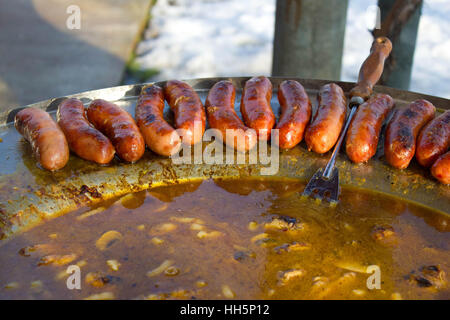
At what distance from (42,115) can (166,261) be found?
1.45m

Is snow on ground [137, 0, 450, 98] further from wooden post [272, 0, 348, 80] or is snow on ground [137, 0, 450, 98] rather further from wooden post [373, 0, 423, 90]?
wooden post [373, 0, 423, 90]

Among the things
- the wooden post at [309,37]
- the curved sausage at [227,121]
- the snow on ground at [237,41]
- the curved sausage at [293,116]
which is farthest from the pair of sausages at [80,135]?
the snow on ground at [237,41]

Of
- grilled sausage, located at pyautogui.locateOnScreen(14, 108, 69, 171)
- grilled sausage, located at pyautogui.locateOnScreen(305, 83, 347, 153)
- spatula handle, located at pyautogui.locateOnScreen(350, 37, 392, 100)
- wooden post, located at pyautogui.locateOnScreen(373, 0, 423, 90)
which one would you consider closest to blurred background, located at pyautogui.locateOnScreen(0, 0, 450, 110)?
wooden post, located at pyautogui.locateOnScreen(373, 0, 423, 90)

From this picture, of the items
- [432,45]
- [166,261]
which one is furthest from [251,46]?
[166,261]

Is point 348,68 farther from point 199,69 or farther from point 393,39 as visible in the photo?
point 393,39

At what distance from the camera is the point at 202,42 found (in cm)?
1077

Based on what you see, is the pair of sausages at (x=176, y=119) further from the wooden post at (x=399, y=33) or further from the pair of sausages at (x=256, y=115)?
the wooden post at (x=399, y=33)

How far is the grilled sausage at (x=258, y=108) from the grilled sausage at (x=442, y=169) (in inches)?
44.4

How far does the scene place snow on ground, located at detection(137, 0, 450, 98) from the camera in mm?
9320

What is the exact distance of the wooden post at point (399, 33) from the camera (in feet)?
16.2

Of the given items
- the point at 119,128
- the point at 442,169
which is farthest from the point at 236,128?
the point at 442,169

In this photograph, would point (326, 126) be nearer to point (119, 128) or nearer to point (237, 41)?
point (119, 128)

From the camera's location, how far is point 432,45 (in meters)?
10.8

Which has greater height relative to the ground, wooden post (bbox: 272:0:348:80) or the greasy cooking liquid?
wooden post (bbox: 272:0:348:80)
